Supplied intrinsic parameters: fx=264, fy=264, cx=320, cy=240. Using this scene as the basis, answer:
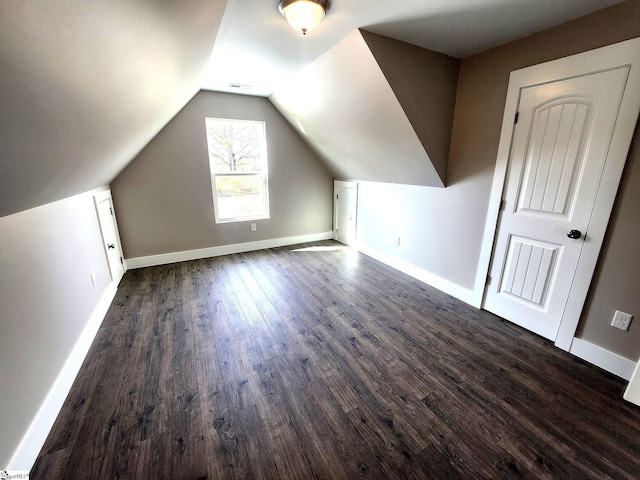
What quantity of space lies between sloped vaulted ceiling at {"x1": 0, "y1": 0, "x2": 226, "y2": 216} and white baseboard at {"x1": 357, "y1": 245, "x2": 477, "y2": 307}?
2.96 m

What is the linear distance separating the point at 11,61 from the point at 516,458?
2326mm

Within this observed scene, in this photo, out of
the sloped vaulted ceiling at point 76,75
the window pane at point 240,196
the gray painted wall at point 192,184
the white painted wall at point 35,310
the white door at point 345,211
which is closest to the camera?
the sloped vaulted ceiling at point 76,75

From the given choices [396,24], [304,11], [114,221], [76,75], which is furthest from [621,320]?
[114,221]

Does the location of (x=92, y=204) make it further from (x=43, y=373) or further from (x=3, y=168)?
(x=3, y=168)

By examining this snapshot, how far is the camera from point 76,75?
94 cm

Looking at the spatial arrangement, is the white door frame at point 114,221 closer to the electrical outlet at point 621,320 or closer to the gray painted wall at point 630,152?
the gray painted wall at point 630,152

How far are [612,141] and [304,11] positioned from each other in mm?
2044

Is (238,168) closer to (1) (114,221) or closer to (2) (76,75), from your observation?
(1) (114,221)

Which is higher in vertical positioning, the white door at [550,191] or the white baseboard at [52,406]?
the white door at [550,191]

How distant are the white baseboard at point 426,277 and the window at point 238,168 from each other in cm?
190

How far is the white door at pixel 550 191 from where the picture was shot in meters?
1.70

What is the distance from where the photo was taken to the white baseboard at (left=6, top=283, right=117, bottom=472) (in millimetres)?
1158

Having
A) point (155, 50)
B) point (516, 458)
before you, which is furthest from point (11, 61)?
point (516, 458)

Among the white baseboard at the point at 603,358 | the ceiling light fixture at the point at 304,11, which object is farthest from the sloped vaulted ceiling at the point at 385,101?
the white baseboard at the point at 603,358
